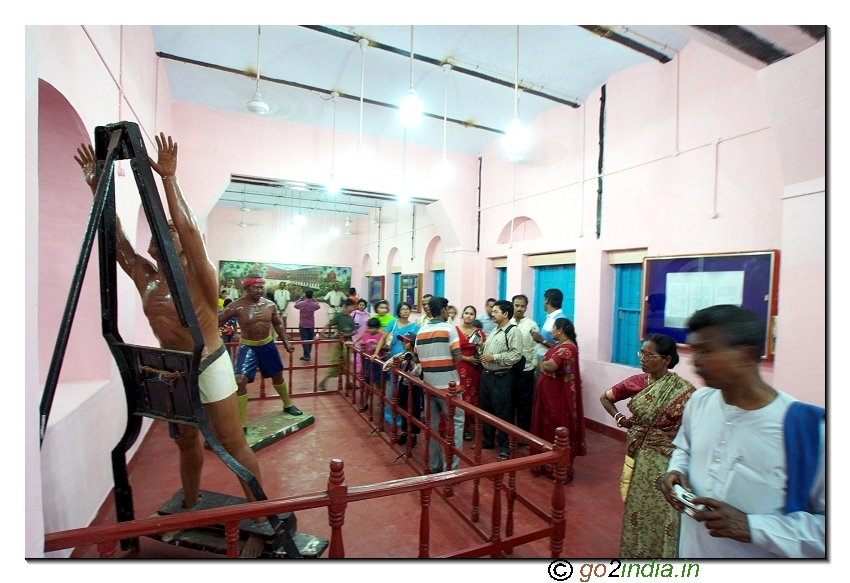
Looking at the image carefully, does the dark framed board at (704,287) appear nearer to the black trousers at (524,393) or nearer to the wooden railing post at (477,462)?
the black trousers at (524,393)

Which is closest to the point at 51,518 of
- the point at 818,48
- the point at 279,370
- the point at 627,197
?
the point at 279,370

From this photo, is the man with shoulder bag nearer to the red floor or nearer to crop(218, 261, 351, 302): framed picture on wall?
the red floor

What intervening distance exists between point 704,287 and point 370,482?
3317mm

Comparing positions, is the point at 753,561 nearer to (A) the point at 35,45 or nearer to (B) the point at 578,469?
(B) the point at 578,469

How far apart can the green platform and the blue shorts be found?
0.47 metres

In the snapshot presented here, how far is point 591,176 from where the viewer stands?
455 centimetres

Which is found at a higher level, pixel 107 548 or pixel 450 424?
pixel 107 548

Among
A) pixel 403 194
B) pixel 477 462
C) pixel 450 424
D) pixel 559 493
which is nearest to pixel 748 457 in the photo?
pixel 559 493

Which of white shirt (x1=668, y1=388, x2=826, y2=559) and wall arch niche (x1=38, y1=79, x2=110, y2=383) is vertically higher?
wall arch niche (x1=38, y1=79, x2=110, y2=383)

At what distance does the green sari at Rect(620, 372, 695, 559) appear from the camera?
5.81ft

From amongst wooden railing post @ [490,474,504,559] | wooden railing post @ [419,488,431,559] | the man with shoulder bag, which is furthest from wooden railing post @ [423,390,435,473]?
wooden railing post @ [419,488,431,559]

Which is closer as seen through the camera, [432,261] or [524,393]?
[524,393]

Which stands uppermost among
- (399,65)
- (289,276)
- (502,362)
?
(399,65)

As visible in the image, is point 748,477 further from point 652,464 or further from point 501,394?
point 501,394
